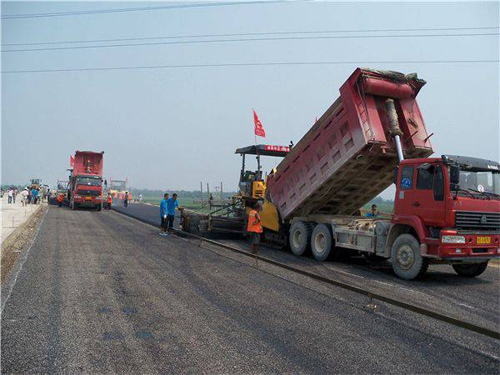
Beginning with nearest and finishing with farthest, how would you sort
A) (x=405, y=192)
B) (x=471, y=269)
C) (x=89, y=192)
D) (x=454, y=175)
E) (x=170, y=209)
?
(x=454, y=175)
(x=405, y=192)
(x=471, y=269)
(x=170, y=209)
(x=89, y=192)

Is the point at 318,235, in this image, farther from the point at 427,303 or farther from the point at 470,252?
the point at 427,303

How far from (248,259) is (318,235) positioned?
2.19 m

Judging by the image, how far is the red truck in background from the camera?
102ft

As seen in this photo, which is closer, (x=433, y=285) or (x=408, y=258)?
(x=433, y=285)

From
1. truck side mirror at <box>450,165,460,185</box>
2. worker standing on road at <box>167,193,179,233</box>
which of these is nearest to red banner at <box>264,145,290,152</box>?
worker standing on road at <box>167,193,179,233</box>

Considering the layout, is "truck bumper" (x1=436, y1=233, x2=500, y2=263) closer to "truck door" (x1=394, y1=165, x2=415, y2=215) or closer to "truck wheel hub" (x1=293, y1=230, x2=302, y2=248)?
"truck door" (x1=394, y1=165, x2=415, y2=215)

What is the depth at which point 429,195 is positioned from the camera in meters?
8.87

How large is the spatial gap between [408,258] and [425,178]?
5.53 feet

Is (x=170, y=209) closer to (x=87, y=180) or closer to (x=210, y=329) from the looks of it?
(x=210, y=329)

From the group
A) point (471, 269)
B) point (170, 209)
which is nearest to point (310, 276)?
point (471, 269)

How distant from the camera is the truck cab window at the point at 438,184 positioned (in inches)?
340

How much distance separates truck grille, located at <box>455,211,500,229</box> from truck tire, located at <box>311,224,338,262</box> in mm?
3605

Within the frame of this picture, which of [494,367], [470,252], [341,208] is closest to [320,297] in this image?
[494,367]

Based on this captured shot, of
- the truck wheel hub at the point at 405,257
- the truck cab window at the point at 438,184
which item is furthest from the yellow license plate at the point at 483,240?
the truck wheel hub at the point at 405,257
